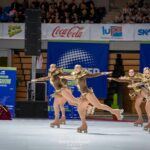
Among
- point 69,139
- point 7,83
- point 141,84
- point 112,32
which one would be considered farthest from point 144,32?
point 69,139

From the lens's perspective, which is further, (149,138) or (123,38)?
(123,38)

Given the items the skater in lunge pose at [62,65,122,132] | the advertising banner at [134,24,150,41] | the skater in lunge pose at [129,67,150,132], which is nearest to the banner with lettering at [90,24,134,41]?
the advertising banner at [134,24,150,41]

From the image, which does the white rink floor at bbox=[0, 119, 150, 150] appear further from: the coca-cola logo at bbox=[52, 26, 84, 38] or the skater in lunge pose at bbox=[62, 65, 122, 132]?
the coca-cola logo at bbox=[52, 26, 84, 38]

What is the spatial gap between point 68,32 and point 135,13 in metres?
2.77

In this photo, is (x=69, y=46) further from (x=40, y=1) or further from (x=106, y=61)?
(x=40, y=1)

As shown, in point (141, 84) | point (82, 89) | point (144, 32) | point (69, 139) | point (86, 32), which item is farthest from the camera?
point (86, 32)

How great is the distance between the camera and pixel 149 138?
1053cm

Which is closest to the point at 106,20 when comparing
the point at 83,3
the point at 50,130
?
the point at 83,3

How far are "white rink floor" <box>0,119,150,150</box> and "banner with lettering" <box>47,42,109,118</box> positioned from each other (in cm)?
567

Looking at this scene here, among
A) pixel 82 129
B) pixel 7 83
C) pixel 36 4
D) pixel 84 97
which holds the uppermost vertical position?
pixel 36 4

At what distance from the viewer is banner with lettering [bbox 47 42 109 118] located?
18234 millimetres

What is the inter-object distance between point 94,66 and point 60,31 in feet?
5.95

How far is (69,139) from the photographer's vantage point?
9.98m

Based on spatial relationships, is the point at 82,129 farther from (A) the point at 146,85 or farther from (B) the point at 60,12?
(B) the point at 60,12
